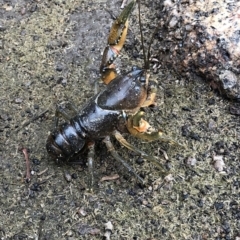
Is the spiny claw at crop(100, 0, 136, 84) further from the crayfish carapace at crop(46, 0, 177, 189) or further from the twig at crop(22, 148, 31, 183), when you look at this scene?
the twig at crop(22, 148, 31, 183)

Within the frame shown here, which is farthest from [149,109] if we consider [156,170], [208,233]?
[208,233]

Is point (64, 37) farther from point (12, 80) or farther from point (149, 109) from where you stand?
point (149, 109)

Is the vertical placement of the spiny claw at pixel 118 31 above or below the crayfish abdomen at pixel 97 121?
above

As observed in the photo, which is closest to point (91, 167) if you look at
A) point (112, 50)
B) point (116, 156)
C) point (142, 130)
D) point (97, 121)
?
point (116, 156)

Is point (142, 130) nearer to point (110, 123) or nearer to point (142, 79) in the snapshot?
point (110, 123)

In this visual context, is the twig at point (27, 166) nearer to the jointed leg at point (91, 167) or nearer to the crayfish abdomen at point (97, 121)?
the crayfish abdomen at point (97, 121)

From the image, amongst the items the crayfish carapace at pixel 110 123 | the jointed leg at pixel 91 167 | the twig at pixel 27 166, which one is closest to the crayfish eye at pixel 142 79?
the crayfish carapace at pixel 110 123

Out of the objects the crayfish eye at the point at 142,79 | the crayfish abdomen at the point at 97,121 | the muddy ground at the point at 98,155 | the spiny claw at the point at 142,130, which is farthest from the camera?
the crayfish eye at the point at 142,79
